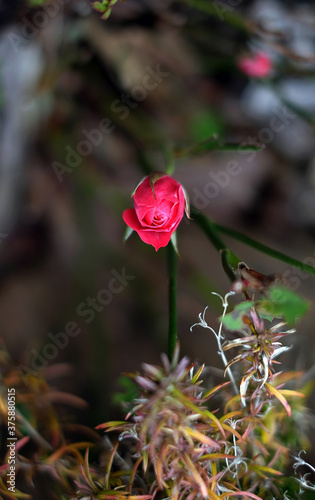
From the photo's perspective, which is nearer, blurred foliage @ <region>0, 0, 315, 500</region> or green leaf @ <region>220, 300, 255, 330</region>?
green leaf @ <region>220, 300, 255, 330</region>

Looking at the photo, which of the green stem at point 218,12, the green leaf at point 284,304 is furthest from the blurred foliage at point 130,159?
the green leaf at point 284,304

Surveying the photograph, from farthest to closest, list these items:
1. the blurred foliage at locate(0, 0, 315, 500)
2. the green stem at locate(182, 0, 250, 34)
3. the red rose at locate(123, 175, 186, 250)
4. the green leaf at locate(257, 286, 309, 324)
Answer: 1. the blurred foliage at locate(0, 0, 315, 500)
2. the green stem at locate(182, 0, 250, 34)
3. the red rose at locate(123, 175, 186, 250)
4. the green leaf at locate(257, 286, 309, 324)

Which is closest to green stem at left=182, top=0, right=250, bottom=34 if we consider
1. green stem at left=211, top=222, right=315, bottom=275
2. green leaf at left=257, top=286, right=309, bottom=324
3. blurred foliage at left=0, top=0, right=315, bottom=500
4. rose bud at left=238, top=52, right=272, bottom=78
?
blurred foliage at left=0, top=0, right=315, bottom=500

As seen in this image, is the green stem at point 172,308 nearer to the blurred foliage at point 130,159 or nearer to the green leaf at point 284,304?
the green leaf at point 284,304

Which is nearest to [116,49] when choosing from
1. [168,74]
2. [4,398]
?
[168,74]

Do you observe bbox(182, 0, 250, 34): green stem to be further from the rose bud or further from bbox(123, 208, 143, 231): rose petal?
bbox(123, 208, 143, 231): rose petal

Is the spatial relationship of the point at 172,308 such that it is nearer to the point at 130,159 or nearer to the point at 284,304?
the point at 284,304

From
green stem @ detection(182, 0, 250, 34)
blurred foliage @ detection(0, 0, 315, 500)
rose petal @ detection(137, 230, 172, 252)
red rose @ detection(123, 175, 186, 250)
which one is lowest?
blurred foliage @ detection(0, 0, 315, 500)

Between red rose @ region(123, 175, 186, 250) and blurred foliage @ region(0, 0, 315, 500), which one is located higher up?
red rose @ region(123, 175, 186, 250)
